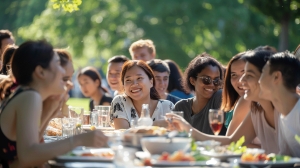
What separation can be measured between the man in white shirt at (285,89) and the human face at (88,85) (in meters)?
7.82

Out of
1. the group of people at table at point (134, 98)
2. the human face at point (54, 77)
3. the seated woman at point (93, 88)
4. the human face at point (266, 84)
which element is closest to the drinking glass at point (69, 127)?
the group of people at table at point (134, 98)

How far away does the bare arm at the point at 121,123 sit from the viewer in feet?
24.5

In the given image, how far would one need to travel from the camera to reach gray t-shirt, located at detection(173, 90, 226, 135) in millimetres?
7520

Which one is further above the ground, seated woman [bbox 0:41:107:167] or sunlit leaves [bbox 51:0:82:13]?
sunlit leaves [bbox 51:0:82:13]

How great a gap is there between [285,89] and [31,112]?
5.96 ft

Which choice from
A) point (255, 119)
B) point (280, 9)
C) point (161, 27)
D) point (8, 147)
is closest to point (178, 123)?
point (255, 119)

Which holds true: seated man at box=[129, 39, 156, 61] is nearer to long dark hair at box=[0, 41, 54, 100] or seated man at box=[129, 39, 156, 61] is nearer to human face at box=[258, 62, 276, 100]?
human face at box=[258, 62, 276, 100]

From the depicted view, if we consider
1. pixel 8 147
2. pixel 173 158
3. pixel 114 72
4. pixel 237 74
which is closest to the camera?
pixel 173 158

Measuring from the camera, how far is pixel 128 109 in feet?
25.0

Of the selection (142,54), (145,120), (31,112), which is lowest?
(145,120)

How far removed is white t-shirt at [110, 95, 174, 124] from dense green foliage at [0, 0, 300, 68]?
17.2m

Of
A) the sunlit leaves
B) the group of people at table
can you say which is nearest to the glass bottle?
the group of people at table

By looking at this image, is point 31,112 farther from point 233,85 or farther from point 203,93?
point 203,93

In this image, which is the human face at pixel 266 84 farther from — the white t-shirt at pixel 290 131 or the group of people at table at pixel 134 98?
the white t-shirt at pixel 290 131
